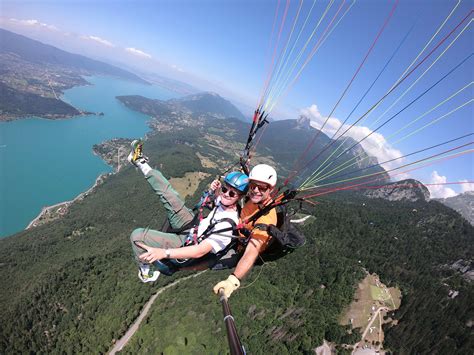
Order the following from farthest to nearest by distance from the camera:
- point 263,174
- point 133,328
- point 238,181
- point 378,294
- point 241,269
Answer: point 378,294, point 133,328, point 238,181, point 263,174, point 241,269

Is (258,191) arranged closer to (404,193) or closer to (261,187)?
(261,187)

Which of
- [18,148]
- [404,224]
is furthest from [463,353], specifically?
[18,148]

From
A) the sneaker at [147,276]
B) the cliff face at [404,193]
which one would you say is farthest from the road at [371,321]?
the cliff face at [404,193]

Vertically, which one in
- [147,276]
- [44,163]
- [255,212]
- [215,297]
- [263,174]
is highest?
[263,174]

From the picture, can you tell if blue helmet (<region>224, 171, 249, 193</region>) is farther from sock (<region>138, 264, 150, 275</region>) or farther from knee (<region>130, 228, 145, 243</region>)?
sock (<region>138, 264, 150, 275</region>)

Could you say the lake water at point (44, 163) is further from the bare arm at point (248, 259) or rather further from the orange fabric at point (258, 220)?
the bare arm at point (248, 259)

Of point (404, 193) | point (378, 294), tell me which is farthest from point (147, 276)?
point (404, 193)


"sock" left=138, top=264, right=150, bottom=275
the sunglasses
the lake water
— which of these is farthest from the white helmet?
the lake water

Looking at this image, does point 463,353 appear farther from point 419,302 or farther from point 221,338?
point 221,338
